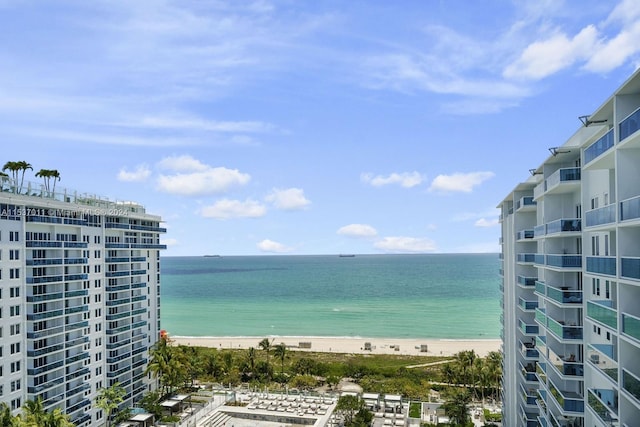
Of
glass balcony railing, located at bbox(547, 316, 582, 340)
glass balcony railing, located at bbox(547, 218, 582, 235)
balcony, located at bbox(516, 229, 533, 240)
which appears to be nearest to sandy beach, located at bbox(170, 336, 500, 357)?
balcony, located at bbox(516, 229, 533, 240)

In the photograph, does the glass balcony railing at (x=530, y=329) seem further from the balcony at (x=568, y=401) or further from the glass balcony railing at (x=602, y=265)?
the glass balcony railing at (x=602, y=265)

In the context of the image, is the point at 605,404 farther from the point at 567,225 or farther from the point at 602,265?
the point at 567,225

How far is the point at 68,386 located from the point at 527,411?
33.9m

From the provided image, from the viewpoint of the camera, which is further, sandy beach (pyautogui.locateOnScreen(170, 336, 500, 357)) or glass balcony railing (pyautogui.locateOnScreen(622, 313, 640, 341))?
sandy beach (pyautogui.locateOnScreen(170, 336, 500, 357))

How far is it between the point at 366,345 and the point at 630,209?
67350mm

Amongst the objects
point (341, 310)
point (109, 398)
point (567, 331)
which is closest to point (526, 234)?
point (567, 331)

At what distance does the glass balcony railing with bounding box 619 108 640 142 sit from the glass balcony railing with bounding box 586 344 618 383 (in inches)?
290

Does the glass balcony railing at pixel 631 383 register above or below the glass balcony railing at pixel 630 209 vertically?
below

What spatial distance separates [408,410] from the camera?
45219mm

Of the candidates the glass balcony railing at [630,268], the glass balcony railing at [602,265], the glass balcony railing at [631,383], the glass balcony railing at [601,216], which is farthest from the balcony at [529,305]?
the glass balcony railing at [630,268]

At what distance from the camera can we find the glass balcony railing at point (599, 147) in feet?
51.9

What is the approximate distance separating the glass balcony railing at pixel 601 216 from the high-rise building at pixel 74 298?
33.7m

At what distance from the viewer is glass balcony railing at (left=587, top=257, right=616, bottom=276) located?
50.9 ft

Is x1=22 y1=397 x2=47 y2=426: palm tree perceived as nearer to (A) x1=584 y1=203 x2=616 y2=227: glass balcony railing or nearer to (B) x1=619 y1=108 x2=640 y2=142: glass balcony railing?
(A) x1=584 y1=203 x2=616 y2=227: glass balcony railing
